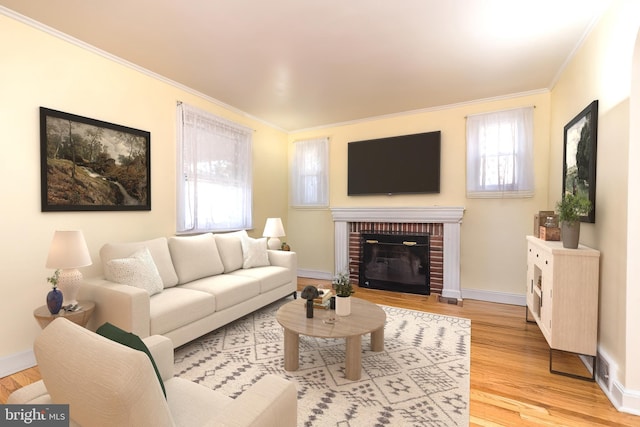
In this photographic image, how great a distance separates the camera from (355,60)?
3.08 m

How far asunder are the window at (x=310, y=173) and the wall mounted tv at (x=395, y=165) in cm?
50

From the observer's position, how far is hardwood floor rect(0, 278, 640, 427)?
6.10 feet

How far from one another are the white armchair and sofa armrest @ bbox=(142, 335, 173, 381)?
28 cm

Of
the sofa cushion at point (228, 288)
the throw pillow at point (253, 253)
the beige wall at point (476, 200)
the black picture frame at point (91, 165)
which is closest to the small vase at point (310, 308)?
the sofa cushion at point (228, 288)

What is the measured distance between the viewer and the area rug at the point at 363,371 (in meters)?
1.88

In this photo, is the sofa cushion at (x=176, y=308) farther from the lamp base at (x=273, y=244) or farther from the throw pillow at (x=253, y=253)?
the lamp base at (x=273, y=244)

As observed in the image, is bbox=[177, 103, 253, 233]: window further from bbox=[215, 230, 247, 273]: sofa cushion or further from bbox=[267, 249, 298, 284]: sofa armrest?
bbox=[267, 249, 298, 284]: sofa armrest

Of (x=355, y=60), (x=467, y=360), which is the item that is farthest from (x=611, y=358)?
(x=355, y=60)

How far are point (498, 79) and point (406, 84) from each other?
1096mm

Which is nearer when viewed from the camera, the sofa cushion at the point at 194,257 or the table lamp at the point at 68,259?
the table lamp at the point at 68,259

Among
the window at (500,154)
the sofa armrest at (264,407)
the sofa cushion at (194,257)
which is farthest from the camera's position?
the window at (500,154)

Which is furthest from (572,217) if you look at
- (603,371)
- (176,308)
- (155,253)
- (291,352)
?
(155,253)

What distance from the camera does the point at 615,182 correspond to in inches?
83.1

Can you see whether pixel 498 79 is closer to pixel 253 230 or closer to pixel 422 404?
pixel 422 404
